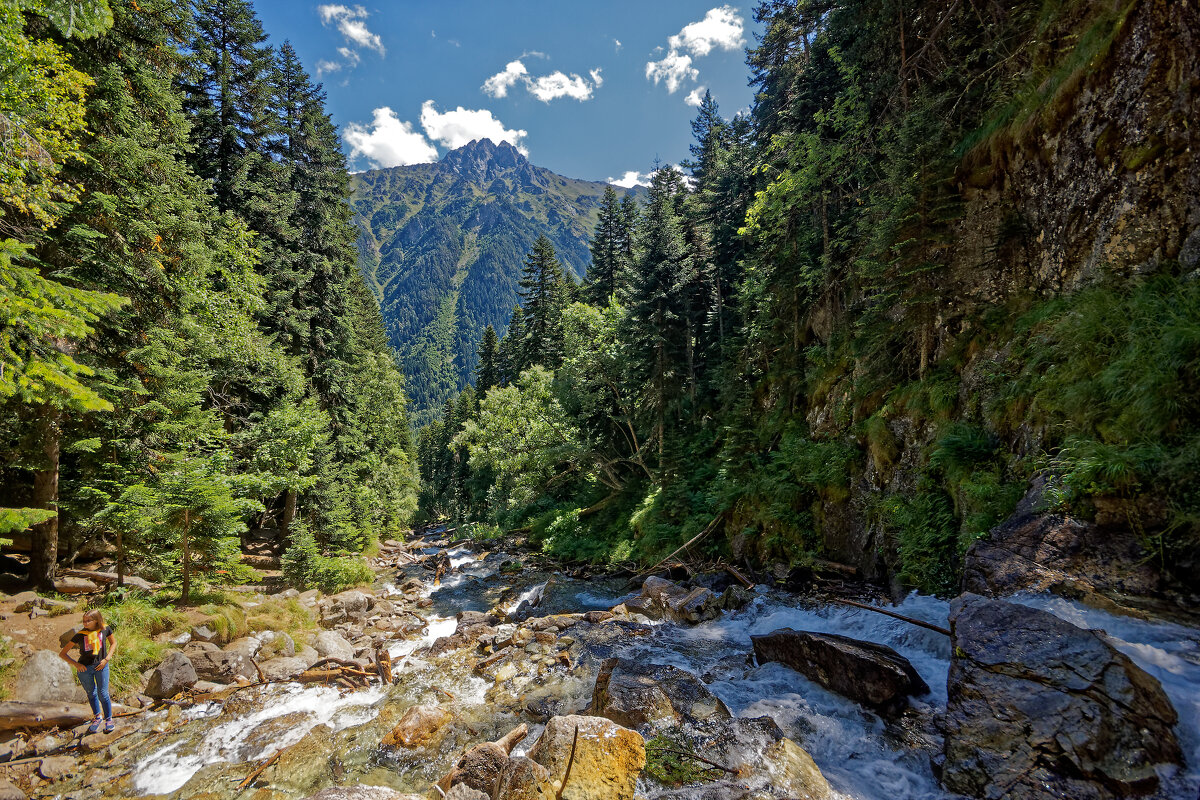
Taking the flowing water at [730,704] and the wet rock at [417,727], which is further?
the wet rock at [417,727]

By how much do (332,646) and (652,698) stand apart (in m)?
8.34

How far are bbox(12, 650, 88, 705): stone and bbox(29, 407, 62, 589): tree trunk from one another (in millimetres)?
3735

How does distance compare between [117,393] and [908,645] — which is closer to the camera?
[908,645]

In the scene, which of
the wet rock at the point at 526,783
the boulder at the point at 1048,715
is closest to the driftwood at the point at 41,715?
the wet rock at the point at 526,783

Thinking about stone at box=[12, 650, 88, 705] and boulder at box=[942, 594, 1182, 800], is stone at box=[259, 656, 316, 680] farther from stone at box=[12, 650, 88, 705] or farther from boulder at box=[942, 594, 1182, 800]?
boulder at box=[942, 594, 1182, 800]

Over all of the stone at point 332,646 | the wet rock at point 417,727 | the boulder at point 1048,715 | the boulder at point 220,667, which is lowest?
the stone at point 332,646

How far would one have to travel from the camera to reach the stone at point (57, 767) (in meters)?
5.67

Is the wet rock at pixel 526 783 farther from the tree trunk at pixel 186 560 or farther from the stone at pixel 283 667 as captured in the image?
the tree trunk at pixel 186 560

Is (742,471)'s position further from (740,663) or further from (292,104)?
(292,104)

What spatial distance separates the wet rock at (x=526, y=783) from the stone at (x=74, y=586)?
1208cm

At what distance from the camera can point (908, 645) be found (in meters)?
6.57

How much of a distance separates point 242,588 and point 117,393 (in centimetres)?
679

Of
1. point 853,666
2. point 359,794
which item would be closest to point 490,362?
point 853,666

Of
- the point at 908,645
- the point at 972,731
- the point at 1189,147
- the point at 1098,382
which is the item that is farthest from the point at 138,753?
the point at 1189,147
